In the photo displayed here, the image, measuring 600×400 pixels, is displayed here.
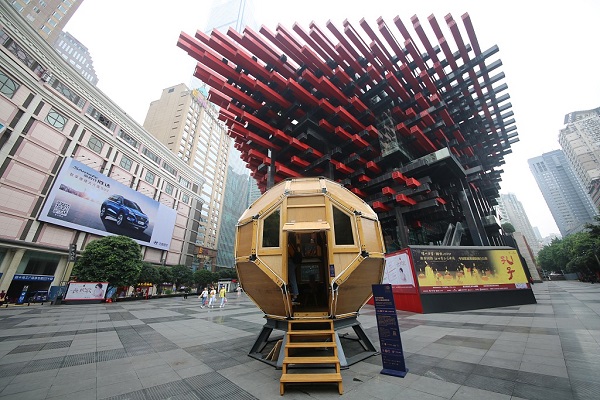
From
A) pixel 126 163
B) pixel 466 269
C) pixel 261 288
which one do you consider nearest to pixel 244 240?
pixel 261 288

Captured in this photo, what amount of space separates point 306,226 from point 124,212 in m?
47.1

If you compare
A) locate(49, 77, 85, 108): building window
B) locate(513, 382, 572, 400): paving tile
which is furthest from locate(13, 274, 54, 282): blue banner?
locate(513, 382, 572, 400): paving tile

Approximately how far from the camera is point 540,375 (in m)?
3.68

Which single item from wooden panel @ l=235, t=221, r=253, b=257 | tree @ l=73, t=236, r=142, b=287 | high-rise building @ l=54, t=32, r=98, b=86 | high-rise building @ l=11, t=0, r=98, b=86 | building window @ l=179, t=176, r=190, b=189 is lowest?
wooden panel @ l=235, t=221, r=253, b=257

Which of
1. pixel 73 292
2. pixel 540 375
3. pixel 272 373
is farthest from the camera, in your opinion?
pixel 73 292

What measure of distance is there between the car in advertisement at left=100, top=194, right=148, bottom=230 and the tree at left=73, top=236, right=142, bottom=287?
38.3 feet

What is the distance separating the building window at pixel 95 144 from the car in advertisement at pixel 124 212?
8.25m

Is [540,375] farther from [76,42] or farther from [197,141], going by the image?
[76,42]

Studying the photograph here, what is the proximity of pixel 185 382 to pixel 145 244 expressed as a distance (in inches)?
1893

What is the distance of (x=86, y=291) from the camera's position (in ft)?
75.5

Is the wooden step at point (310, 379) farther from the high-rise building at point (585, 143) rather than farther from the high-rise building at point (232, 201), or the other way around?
the high-rise building at point (585, 143)

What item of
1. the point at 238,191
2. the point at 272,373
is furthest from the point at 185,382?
the point at 238,191

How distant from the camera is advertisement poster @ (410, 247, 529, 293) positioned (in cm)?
1131

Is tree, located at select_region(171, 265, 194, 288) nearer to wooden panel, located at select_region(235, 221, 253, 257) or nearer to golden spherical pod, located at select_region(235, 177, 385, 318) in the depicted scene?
wooden panel, located at select_region(235, 221, 253, 257)
